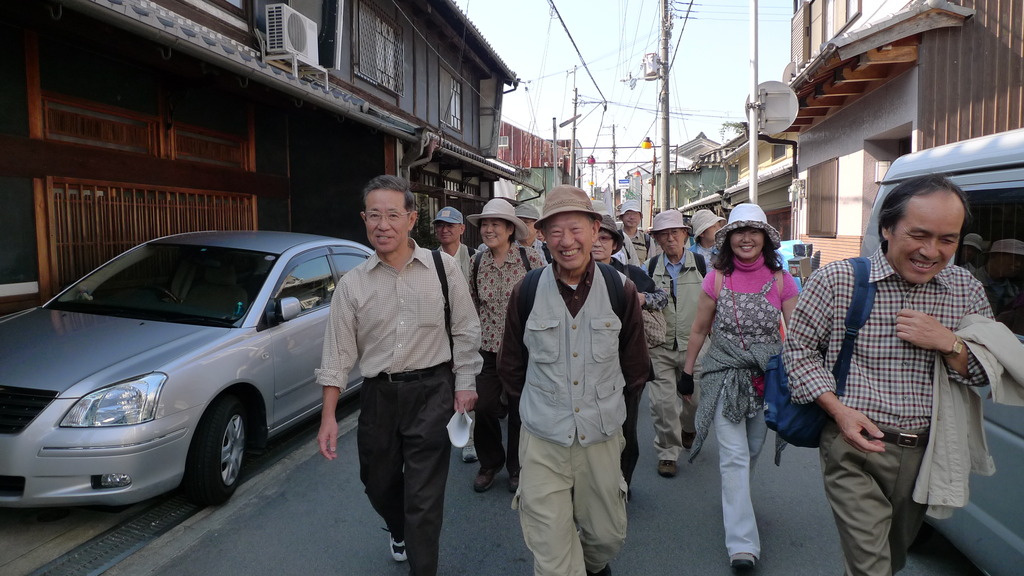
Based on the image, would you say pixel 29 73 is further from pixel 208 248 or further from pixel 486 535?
pixel 486 535

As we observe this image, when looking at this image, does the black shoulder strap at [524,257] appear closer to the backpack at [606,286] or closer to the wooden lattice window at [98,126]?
the backpack at [606,286]

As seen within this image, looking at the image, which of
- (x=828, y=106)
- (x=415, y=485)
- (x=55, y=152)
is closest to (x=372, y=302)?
(x=415, y=485)

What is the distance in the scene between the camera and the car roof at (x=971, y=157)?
2602 millimetres

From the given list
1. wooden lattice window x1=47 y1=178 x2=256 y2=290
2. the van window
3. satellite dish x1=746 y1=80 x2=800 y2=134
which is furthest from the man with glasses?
satellite dish x1=746 y1=80 x2=800 y2=134

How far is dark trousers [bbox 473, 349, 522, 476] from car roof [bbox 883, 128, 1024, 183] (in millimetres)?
2610

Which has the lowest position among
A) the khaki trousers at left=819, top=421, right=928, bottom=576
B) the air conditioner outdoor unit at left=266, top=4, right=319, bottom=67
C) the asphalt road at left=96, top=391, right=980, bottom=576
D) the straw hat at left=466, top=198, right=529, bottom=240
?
the asphalt road at left=96, top=391, right=980, bottom=576

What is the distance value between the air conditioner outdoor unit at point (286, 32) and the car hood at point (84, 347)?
485cm

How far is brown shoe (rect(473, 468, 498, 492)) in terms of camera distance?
418 centimetres

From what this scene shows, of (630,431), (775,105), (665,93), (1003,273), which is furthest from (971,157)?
(665,93)

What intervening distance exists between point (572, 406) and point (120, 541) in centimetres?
277

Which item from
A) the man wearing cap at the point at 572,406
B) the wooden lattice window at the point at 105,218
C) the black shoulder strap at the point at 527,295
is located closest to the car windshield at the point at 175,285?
the wooden lattice window at the point at 105,218

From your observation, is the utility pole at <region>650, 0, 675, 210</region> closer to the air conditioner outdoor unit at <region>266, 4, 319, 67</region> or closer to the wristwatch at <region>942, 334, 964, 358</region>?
the air conditioner outdoor unit at <region>266, 4, 319, 67</region>

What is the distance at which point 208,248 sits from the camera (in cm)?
484

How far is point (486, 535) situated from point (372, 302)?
1601 mm
